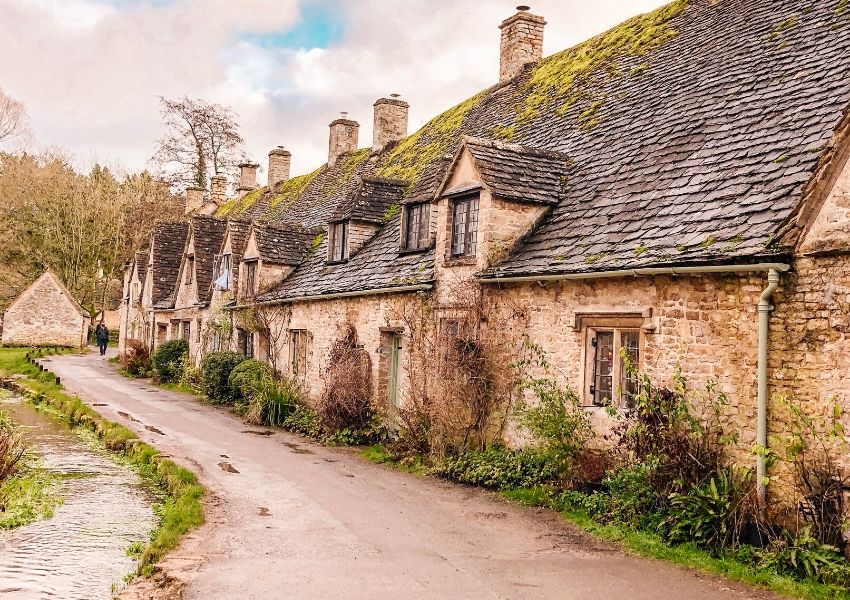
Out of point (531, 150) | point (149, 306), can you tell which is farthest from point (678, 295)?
point (149, 306)

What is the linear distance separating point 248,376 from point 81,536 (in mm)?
11286

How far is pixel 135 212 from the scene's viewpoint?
5025 centimetres

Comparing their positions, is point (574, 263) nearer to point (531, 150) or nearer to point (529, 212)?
point (529, 212)

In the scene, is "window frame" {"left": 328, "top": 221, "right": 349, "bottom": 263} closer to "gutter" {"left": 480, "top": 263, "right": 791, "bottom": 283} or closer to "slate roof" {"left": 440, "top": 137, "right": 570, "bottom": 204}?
"slate roof" {"left": 440, "top": 137, "right": 570, "bottom": 204}

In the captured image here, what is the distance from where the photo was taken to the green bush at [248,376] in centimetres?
2041

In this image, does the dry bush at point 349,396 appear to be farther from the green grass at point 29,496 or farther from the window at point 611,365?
the window at point 611,365

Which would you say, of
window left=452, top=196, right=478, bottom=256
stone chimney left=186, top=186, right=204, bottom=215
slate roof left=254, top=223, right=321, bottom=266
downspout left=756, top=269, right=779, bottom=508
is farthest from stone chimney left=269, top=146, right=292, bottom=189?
downspout left=756, top=269, right=779, bottom=508

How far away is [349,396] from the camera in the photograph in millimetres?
→ 16625

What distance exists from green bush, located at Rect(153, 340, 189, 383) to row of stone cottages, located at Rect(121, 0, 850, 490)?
672 centimetres

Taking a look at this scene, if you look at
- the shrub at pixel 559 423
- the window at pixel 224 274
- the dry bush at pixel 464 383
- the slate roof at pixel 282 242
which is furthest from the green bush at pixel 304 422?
the window at pixel 224 274

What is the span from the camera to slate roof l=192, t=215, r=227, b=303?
3025 centimetres

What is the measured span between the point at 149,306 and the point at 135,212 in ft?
52.6

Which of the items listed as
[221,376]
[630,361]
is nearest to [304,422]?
[221,376]

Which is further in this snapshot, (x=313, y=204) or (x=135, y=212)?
(x=135, y=212)
